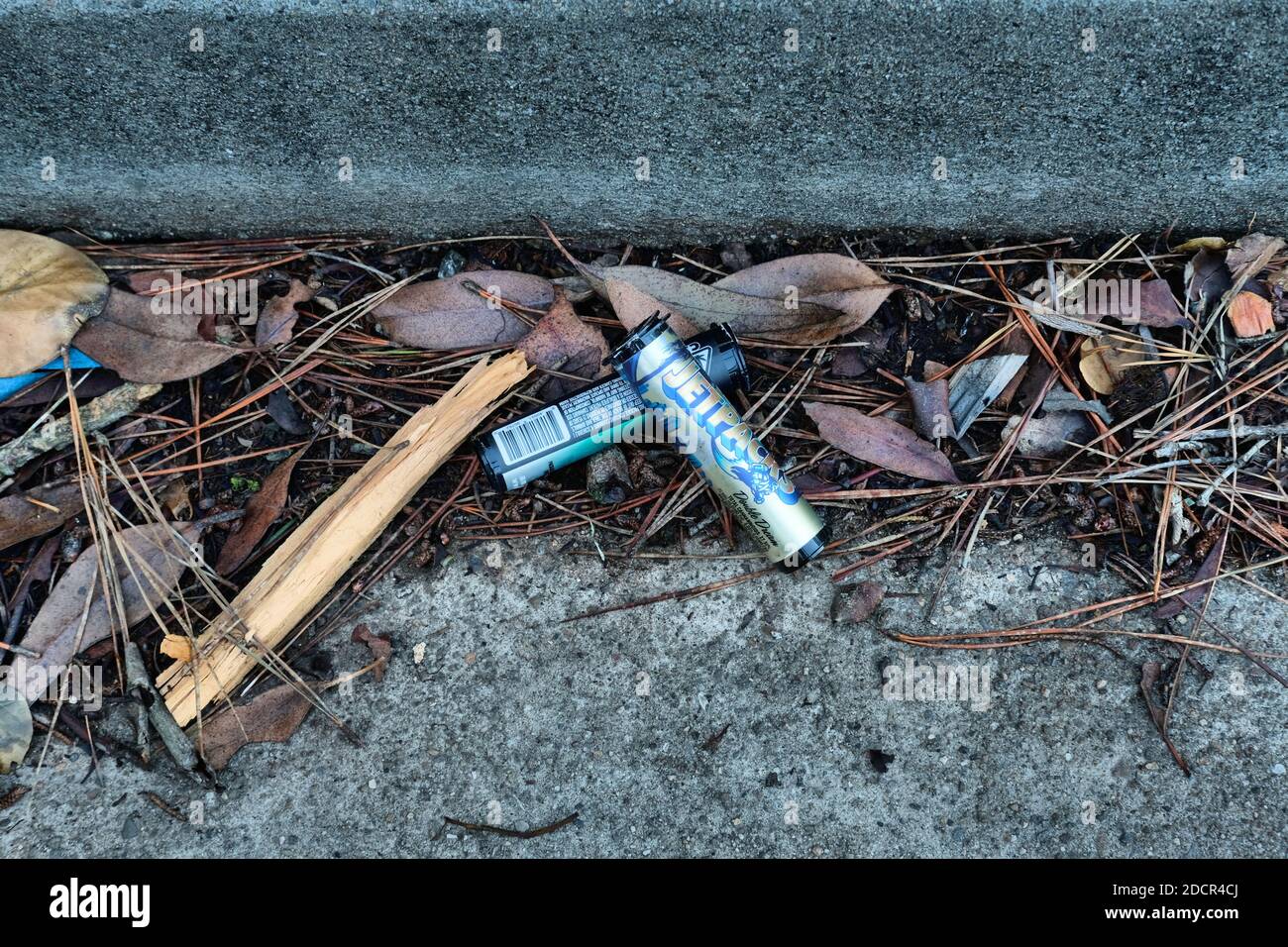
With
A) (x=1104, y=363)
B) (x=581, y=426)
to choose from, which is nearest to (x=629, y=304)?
(x=581, y=426)

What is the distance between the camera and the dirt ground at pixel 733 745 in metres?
1.88

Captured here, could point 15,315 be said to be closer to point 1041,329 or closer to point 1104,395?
point 1041,329

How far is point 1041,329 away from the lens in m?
2.22

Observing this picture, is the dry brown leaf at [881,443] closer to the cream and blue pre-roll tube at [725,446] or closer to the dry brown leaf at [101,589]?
the cream and blue pre-roll tube at [725,446]

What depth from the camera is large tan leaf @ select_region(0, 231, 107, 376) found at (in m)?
2.11

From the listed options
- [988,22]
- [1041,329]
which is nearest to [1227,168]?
[1041,329]

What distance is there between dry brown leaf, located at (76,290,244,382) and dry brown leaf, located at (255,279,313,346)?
0.08m

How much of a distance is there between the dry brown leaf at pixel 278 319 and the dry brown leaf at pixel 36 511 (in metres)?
0.59

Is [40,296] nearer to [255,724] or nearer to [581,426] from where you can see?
[255,724]

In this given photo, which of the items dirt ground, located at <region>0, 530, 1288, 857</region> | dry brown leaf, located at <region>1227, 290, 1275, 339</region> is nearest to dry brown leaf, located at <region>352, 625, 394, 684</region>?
dirt ground, located at <region>0, 530, 1288, 857</region>

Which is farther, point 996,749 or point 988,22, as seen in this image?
point 996,749

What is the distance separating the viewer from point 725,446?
2053 millimetres

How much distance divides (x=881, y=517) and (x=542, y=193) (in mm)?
1173

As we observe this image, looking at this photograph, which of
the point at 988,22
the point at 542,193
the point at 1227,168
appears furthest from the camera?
the point at 542,193
